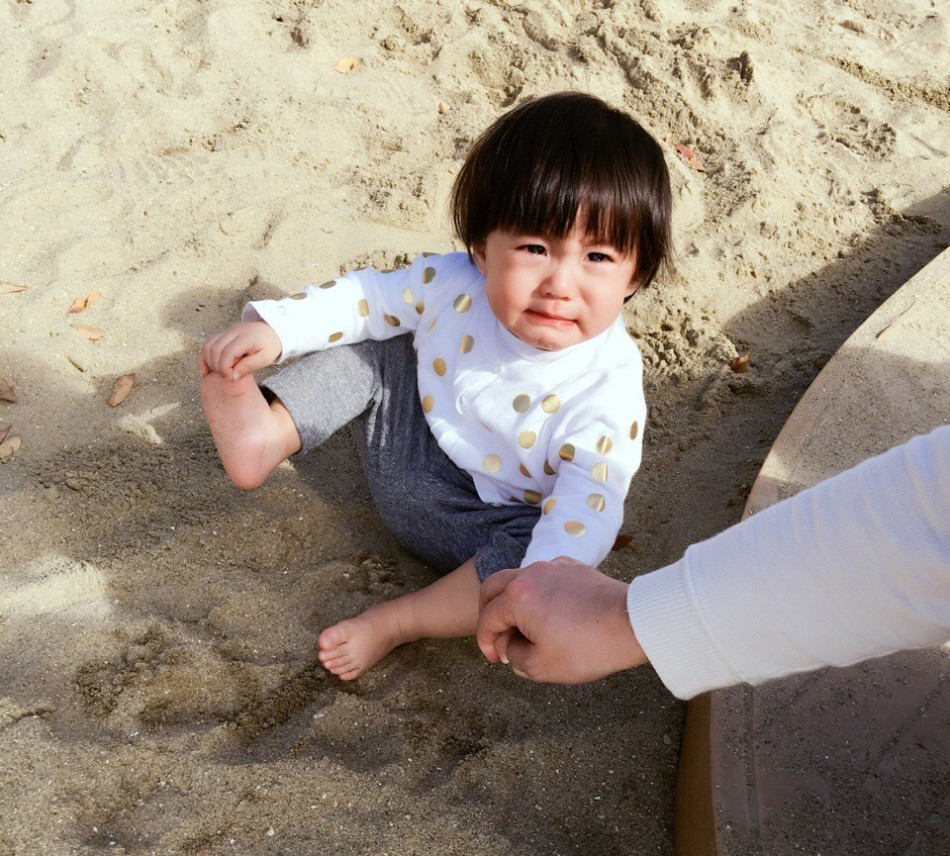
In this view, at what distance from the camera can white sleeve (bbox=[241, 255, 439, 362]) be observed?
6.42ft

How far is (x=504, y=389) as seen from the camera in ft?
6.11

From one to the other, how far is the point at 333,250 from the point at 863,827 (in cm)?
186

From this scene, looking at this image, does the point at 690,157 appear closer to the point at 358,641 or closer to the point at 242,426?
the point at 242,426

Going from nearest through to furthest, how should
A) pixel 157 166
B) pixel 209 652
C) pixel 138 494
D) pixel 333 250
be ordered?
1. pixel 209 652
2. pixel 138 494
3. pixel 333 250
4. pixel 157 166

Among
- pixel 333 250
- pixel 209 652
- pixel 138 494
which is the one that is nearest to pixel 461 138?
pixel 333 250

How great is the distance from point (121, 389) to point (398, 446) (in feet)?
2.36

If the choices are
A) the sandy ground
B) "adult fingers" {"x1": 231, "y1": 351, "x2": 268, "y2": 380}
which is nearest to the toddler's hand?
"adult fingers" {"x1": 231, "y1": 351, "x2": 268, "y2": 380}

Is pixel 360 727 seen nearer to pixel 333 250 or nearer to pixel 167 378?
pixel 167 378

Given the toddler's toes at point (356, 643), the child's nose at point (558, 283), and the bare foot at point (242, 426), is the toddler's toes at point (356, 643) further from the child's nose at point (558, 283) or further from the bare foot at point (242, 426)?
the child's nose at point (558, 283)

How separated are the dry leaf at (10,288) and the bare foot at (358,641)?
4.32ft

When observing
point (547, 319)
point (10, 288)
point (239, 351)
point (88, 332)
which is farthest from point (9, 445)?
point (547, 319)

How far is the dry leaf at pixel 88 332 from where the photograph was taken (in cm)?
240

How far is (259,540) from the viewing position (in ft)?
6.51

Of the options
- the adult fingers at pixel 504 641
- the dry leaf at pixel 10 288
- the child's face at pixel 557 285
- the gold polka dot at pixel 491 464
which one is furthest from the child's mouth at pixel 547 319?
the dry leaf at pixel 10 288
